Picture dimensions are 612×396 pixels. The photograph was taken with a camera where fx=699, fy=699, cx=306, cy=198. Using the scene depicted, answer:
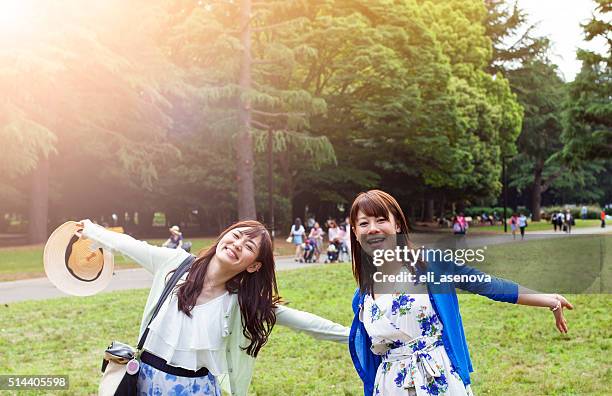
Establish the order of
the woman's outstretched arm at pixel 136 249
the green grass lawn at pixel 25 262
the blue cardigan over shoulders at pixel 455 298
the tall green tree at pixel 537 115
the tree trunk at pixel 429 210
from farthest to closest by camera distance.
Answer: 1. the tall green tree at pixel 537 115
2. the tree trunk at pixel 429 210
3. the green grass lawn at pixel 25 262
4. the woman's outstretched arm at pixel 136 249
5. the blue cardigan over shoulders at pixel 455 298

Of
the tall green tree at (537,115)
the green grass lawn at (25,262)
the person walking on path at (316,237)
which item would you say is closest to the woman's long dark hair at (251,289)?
the green grass lawn at (25,262)

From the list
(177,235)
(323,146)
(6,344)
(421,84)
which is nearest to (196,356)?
(6,344)

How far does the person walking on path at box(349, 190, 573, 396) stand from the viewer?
10.2 ft

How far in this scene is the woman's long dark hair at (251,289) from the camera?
11.2ft

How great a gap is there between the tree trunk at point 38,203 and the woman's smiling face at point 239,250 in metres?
30.3

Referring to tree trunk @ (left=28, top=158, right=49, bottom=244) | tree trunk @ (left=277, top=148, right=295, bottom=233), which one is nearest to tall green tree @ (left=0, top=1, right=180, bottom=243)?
tree trunk @ (left=28, top=158, right=49, bottom=244)

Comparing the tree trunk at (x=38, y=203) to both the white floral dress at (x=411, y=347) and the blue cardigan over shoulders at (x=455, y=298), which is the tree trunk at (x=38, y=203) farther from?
the blue cardigan over shoulders at (x=455, y=298)

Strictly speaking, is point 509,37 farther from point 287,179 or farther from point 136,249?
point 136,249

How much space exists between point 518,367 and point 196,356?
17.2 ft

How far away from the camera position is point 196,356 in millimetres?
3383

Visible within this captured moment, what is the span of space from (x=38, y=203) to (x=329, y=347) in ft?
85.0

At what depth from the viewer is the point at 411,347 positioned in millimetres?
3182

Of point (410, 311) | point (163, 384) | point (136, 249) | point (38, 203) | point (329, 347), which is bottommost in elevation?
point (329, 347)

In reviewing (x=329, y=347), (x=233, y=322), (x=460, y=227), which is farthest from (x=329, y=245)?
(x=233, y=322)
